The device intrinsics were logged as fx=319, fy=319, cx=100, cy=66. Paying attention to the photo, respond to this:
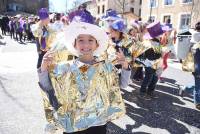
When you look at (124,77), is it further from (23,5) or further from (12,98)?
(23,5)

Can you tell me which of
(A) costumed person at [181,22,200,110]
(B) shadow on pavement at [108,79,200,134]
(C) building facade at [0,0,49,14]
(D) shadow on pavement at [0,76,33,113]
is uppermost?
(C) building facade at [0,0,49,14]

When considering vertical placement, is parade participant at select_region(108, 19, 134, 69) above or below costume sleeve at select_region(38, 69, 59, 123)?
above

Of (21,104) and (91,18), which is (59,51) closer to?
(91,18)

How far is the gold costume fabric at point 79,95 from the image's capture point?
257 centimetres

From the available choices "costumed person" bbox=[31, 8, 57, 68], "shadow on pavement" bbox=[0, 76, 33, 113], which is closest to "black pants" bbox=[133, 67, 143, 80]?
"costumed person" bbox=[31, 8, 57, 68]

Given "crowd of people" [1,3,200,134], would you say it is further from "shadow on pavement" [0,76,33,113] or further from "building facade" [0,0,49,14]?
"building facade" [0,0,49,14]

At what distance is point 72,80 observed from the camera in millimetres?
2570

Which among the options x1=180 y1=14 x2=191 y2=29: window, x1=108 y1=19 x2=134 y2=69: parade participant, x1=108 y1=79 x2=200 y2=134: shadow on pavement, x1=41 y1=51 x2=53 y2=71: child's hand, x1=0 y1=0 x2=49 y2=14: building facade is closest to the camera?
x1=41 y1=51 x2=53 y2=71: child's hand

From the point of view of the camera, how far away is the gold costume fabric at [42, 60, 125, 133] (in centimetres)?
257

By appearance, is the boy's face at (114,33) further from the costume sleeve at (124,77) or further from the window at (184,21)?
the window at (184,21)

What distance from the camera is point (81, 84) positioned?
2.58m

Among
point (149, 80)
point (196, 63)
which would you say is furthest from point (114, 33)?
point (196, 63)

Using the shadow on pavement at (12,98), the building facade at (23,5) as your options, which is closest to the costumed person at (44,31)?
the shadow on pavement at (12,98)

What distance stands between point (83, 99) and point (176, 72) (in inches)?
313
